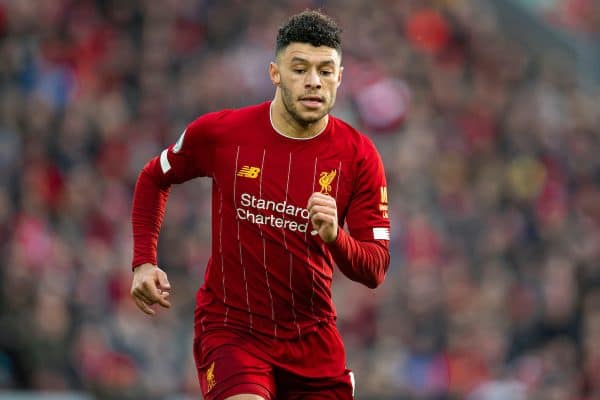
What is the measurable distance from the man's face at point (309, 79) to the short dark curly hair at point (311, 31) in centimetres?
3

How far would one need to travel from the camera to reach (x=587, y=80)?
2161 centimetres

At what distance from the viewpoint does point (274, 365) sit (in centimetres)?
662

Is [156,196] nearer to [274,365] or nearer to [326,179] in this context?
[326,179]

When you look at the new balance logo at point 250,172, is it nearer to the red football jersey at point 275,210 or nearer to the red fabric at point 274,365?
the red football jersey at point 275,210

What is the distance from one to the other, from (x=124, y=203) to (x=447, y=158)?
14.4 ft

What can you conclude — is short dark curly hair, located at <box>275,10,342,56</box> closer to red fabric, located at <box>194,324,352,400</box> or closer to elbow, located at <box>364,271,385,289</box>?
elbow, located at <box>364,271,385,289</box>

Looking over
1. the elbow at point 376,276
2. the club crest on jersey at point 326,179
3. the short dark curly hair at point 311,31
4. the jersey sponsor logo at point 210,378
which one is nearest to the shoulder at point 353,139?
the club crest on jersey at point 326,179

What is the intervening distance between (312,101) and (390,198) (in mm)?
9056

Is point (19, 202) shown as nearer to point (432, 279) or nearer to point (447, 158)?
point (432, 279)

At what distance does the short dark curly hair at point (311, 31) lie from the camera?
6473mm

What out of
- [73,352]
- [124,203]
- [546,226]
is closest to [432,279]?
[546,226]

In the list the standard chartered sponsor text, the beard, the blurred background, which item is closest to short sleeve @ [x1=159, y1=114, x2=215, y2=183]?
the standard chartered sponsor text

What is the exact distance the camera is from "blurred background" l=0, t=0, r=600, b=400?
12.7 metres

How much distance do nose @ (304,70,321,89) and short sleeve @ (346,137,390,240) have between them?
42 cm
